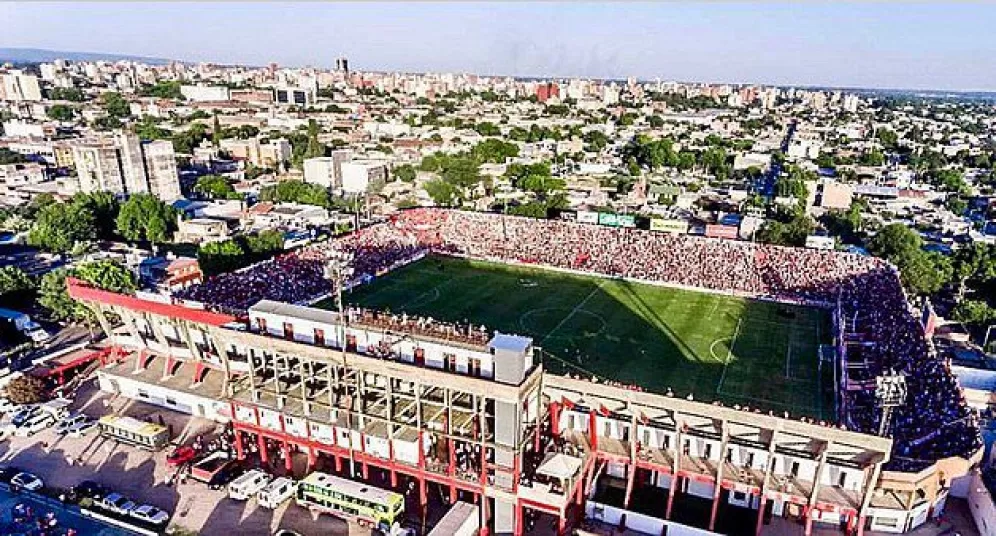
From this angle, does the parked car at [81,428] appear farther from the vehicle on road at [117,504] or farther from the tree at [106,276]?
the tree at [106,276]

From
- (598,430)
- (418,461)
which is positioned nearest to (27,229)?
(418,461)

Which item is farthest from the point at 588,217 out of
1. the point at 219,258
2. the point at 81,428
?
the point at 81,428

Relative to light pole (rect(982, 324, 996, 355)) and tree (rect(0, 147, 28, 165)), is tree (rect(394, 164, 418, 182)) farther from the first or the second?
light pole (rect(982, 324, 996, 355))

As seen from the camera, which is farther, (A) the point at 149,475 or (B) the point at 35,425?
(B) the point at 35,425

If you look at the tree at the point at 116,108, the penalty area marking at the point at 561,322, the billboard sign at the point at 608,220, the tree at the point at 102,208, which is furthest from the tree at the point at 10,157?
the penalty area marking at the point at 561,322

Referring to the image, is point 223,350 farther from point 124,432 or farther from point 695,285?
point 695,285

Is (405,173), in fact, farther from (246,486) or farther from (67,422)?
(246,486)
